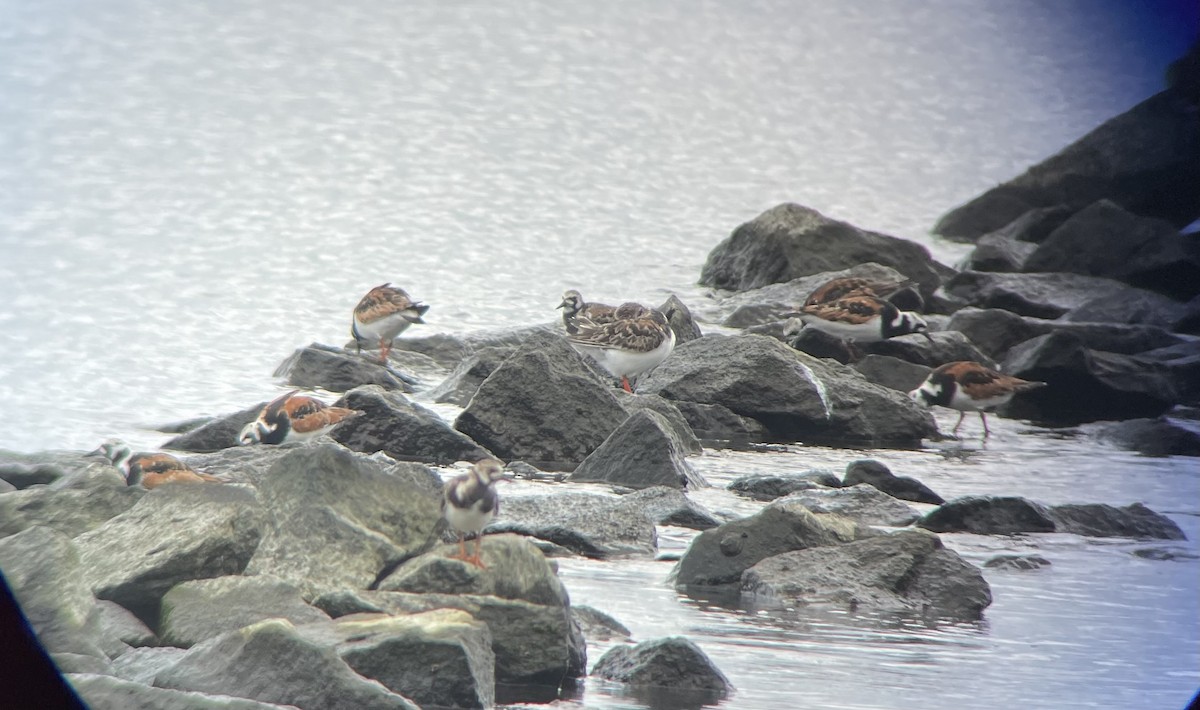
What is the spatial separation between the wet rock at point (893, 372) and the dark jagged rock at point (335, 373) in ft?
14.8

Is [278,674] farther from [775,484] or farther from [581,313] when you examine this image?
[581,313]

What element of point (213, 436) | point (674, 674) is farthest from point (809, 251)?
point (674, 674)

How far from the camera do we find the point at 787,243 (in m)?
21.0

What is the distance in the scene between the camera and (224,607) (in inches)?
226

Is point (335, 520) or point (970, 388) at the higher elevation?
point (970, 388)

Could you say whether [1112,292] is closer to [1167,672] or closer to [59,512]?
[1167,672]

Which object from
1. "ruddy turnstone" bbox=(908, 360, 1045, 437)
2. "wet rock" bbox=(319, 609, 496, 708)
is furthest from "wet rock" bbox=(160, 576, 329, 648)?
"ruddy turnstone" bbox=(908, 360, 1045, 437)

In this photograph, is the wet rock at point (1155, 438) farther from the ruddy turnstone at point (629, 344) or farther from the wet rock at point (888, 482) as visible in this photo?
the ruddy turnstone at point (629, 344)

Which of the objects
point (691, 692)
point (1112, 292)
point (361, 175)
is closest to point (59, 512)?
point (691, 692)

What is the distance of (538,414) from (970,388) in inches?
175

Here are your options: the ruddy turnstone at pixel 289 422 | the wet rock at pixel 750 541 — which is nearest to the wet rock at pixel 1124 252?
the ruddy turnstone at pixel 289 422

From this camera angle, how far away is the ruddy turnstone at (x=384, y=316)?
14289 millimetres

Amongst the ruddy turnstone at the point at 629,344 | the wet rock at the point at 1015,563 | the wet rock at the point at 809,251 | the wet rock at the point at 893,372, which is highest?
the wet rock at the point at 809,251

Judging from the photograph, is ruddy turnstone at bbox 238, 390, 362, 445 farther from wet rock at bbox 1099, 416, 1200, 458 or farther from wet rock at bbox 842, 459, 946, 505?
wet rock at bbox 1099, 416, 1200, 458
